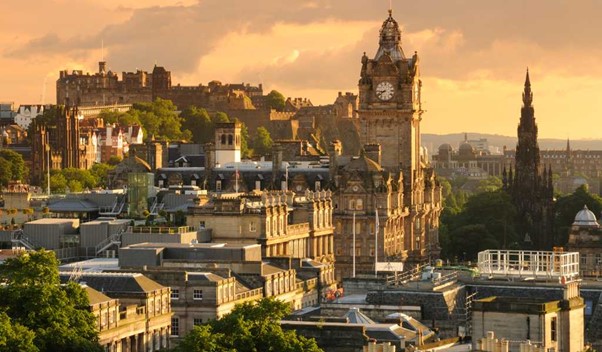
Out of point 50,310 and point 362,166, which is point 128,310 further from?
point 362,166

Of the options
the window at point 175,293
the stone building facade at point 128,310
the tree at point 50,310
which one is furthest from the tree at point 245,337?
the window at point 175,293

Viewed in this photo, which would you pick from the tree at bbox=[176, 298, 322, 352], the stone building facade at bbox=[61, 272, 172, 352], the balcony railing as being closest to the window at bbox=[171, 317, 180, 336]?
the stone building facade at bbox=[61, 272, 172, 352]

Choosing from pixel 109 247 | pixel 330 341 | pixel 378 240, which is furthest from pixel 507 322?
pixel 378 240

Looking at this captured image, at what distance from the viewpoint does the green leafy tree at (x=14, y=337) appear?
92875mm

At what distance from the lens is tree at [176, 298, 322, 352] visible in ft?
314

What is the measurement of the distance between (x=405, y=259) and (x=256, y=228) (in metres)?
47.5

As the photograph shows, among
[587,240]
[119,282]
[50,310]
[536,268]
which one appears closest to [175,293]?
[119,282]

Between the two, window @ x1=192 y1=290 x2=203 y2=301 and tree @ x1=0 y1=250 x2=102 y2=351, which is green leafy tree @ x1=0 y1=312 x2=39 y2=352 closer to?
tree @ x1=0 y1=250 x2=102 y2=351

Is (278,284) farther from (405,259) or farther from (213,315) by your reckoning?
(405,259)

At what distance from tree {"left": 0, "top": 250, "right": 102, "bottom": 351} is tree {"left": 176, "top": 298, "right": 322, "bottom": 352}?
15.8 ft

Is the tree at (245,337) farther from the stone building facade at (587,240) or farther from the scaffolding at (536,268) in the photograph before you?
the stone building facade at (587,240)

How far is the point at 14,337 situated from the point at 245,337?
10932 mm

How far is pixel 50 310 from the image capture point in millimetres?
99750

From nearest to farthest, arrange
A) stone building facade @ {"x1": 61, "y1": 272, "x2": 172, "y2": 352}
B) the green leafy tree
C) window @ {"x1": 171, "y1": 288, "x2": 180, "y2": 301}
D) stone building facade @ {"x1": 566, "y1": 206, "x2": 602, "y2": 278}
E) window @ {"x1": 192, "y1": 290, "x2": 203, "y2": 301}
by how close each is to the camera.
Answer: the green leafy tree → stone building facade @ {"x1": 61, "y1": 272, "x2": 172, "y2": 352} → window @ {"x1": 171, "y1": 288, "x2": 180, "y2": 301} → window @ {"x1": 192, "y1": 290, "x2": 203, "y2": 301} → stone building facade @ {"x1": 566, "y1": 206, "x2": 602, "y2": 278}
